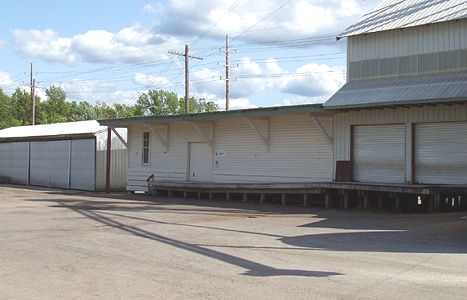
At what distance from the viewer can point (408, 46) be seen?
805 inches

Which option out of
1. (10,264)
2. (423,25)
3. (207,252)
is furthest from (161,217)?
(423,25)

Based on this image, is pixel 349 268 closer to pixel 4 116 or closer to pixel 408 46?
pixel 408 46

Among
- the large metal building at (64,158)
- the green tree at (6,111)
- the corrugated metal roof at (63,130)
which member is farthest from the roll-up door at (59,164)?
the green tree at (6,111)

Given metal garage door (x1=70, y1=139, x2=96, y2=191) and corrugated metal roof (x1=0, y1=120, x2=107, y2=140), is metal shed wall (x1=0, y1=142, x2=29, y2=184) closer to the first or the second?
corrugated metal roof (x1=0, y1=120, x2=107, y2=140)

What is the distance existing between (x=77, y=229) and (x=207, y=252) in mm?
5132

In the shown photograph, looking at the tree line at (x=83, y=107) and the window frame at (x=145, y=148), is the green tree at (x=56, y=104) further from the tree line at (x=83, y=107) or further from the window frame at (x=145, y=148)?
the window frame at (x=145, y=148)

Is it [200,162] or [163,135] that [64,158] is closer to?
[163,135]

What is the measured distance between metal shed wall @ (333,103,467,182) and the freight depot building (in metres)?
0.04

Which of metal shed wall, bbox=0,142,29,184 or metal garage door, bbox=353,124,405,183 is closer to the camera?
metal garage door, bbox=353,124,405,183

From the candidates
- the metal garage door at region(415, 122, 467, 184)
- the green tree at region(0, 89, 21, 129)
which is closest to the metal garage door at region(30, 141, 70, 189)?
the metal garage door at region(415, 122, 467, 184)

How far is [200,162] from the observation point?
27328 mm

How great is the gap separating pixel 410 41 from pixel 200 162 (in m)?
11.5

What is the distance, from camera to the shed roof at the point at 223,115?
69.4 feet

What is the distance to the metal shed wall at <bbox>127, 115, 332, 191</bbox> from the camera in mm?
22344
